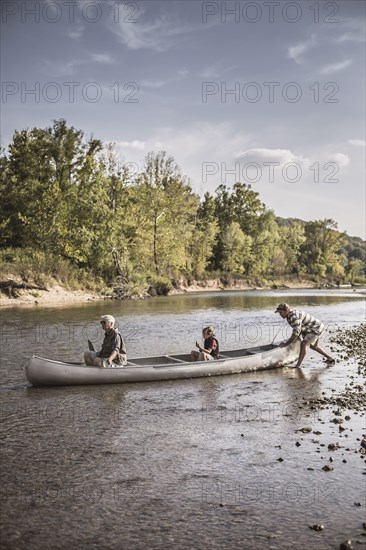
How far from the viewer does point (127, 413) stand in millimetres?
10781

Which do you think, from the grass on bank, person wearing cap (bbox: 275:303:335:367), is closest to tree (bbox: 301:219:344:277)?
the grass on bank

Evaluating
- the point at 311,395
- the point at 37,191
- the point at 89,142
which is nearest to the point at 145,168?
the point at 89,142

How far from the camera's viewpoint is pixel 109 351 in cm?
1329

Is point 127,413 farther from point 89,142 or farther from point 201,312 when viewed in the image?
point 89,142

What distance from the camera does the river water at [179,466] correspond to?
19.3 feet

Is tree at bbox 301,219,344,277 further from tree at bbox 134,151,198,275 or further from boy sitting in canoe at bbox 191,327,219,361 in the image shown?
boy sitting in canoe at bbox 191,327,219,361

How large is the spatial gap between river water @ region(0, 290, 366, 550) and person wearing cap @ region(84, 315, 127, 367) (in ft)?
2.30

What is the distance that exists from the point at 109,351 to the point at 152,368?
1.18m

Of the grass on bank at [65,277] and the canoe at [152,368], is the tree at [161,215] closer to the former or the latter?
the grass on bank at [65,277]

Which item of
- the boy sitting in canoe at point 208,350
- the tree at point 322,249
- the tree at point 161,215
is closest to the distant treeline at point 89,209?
the tree at point 161,215

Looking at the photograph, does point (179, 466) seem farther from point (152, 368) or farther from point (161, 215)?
point (161, 215)

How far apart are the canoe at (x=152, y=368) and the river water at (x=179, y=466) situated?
0.83ft

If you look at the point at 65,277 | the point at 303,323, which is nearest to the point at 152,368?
the point at 303,323

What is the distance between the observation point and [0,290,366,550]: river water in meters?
5.88
